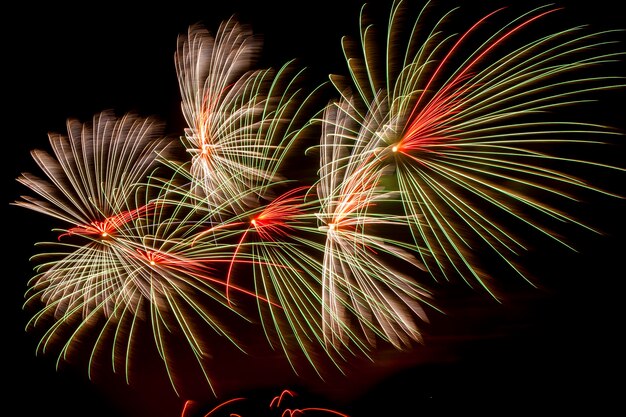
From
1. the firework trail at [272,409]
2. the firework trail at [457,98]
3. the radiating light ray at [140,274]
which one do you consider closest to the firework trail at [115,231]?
the radiating light ray at [140,274]

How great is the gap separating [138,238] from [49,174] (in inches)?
56.8

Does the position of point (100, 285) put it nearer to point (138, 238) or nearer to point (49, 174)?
point (138, 238)

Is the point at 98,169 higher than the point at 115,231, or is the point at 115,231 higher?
the point at 98,169

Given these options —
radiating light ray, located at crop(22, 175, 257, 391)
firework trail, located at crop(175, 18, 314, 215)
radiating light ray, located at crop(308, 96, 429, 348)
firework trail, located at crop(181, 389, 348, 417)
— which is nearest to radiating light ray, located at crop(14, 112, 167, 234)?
radiating light ray, located at crop(22, 175, 257, 391)

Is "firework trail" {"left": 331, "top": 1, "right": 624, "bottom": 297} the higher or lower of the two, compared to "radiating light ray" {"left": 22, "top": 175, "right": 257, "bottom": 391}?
higher

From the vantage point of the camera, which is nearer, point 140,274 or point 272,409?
point 272,409

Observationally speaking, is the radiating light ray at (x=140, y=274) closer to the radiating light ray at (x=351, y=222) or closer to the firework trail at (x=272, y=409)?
the firework trail at (x=272, y=409)

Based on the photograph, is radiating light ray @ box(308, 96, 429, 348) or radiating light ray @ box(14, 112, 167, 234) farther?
radiating light ray @ box(14, 112, 167, 234)

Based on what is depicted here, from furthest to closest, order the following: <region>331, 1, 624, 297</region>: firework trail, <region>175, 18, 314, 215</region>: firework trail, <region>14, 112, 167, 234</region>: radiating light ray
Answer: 1. <region>14, 112, 167, 234</region>: radiating light ray
2. <region>175, 18, 314, 215</region>: firework trail
3. <region>331, 1, 624, 297</region>: firework trail

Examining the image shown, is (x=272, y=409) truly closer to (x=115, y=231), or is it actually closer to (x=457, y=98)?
(x=115, y=231)

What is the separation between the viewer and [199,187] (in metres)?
5.38

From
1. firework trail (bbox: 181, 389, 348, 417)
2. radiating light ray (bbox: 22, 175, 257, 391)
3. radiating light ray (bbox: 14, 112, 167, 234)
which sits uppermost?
radiating light ray (bbox: 14, 112, 167, 234)

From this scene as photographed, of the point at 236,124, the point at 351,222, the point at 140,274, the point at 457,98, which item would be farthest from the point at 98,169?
the point at 457,98

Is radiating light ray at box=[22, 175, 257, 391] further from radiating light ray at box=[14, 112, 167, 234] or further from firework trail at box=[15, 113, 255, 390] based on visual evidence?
radiating light ray at box=[14, 112, 167, 234]
